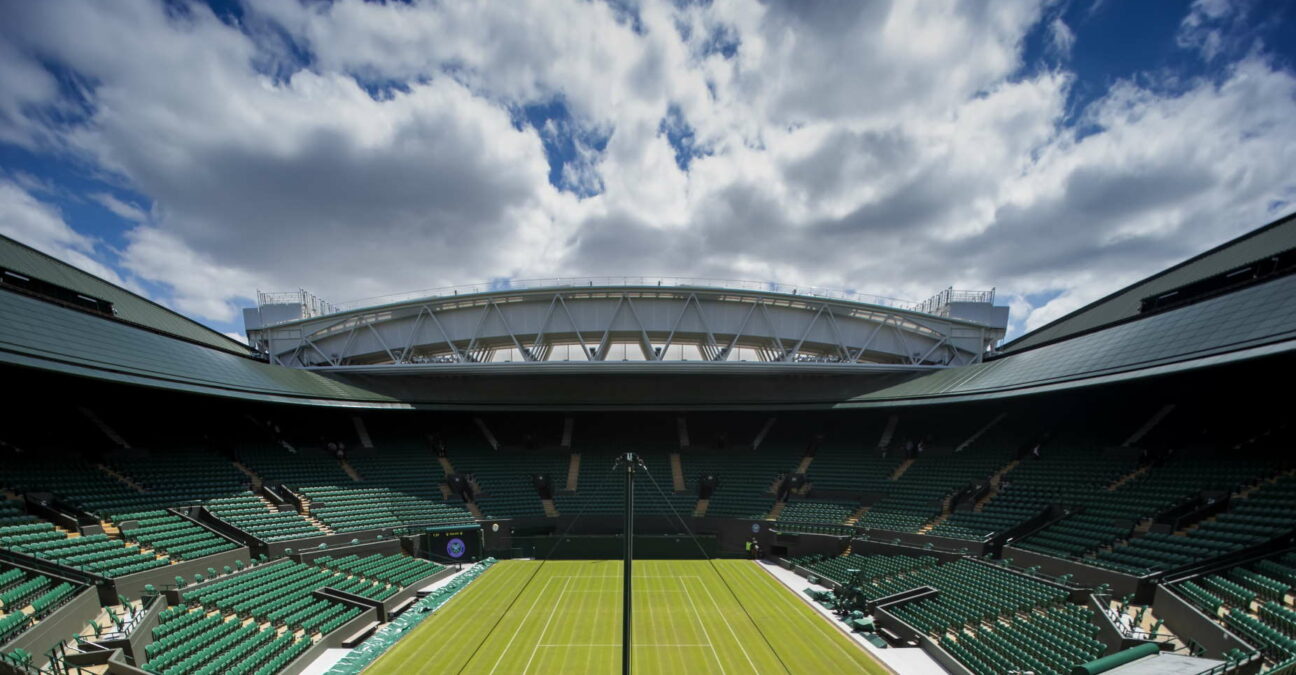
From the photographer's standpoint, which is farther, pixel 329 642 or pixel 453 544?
pixel 453 544

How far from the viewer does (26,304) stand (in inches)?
846

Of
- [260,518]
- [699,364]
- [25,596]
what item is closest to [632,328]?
[699,364]

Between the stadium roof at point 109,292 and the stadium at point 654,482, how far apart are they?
36 cm

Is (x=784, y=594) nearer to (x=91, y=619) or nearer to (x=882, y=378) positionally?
(x=882, y=378)

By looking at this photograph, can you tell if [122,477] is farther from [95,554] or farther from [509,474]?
[509,474]

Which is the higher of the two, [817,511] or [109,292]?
[109,292]

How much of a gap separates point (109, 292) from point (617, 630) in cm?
3575

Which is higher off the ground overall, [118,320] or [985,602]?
[118,320]

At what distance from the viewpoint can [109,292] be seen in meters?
32.3

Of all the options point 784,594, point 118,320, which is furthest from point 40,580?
point 784,594

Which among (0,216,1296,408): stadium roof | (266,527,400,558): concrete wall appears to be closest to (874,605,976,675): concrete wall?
(0,216,1296,408): stadium roof

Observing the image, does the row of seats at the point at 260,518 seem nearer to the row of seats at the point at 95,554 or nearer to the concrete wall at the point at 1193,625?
the row of seats at the point at 95,554

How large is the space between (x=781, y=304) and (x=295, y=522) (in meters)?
30.9

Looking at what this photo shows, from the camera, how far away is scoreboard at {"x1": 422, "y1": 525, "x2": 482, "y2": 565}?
98.7 feet
